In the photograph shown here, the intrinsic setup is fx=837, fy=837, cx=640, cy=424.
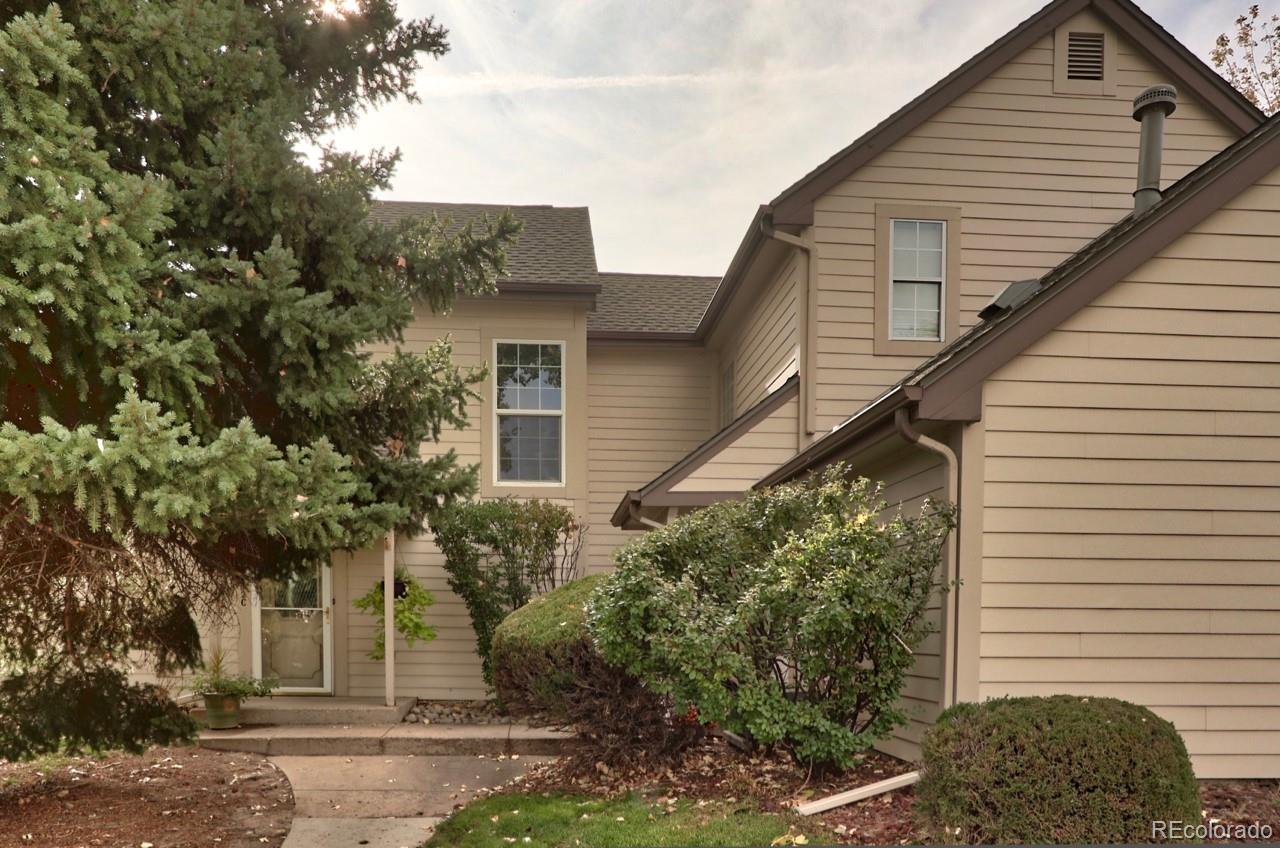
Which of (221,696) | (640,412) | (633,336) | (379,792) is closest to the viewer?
(379,792)

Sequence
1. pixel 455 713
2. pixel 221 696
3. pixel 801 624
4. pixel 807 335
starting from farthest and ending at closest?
pixel 455 713
pixel 221 696
pixel 807 335
pixel 801 624

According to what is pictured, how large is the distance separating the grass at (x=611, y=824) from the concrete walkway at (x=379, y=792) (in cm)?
44

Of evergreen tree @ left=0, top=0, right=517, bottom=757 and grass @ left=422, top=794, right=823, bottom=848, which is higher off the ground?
evergreen tree @ left=0, top=0, right=517, bottom=757

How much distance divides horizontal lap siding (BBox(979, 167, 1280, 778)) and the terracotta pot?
8.17 meters

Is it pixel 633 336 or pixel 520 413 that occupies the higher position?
pixel 633 336

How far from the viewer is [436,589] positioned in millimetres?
11695

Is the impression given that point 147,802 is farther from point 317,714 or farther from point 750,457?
point 750,457

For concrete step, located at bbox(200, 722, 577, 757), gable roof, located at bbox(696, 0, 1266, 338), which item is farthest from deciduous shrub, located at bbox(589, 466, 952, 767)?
gable roof, located at bbox(696, 0, 1266, 338)

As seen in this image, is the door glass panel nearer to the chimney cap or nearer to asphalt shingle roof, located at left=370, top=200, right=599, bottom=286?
asphalt shingle roof, located at left=370, top=200, right=599, bottom=286

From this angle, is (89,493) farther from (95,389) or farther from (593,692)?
(593,692)

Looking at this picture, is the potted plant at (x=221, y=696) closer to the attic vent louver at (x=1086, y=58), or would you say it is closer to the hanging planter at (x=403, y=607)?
the hanging planter at (x=403, y=607)

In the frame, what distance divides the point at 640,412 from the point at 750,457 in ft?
14.6

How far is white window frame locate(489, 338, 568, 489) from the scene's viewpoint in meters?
11.9
